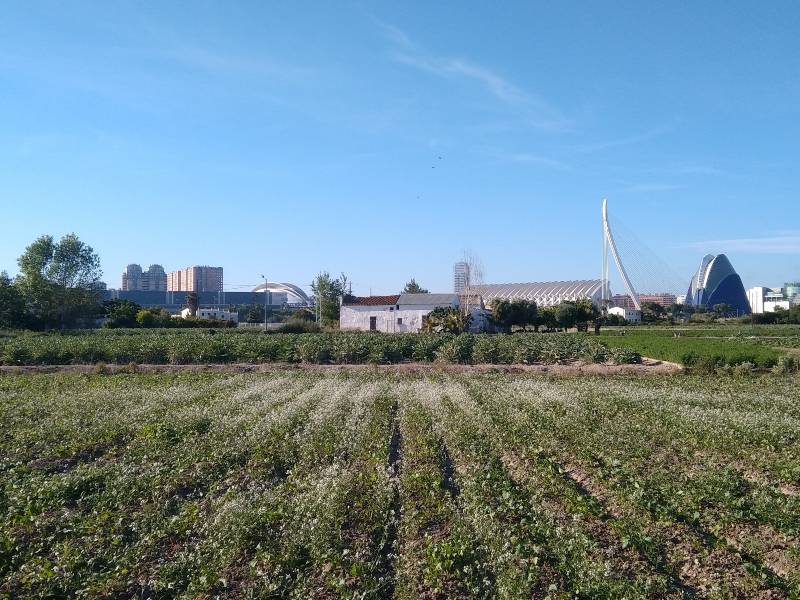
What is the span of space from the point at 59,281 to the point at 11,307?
8474mm

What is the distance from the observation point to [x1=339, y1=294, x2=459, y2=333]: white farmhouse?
68938 mm

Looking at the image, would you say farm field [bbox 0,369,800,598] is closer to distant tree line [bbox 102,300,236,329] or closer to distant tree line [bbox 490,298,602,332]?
distant tree line [bbox 490,298,602,332]

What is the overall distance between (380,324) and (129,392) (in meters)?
46.9

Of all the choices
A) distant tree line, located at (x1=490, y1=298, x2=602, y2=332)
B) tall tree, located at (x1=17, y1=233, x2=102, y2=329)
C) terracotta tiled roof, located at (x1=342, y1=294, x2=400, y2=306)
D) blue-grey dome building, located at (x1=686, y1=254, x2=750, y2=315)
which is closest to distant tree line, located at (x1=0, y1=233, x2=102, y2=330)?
tall tree, located at (x1=17, y1=233, x2=102, y2=329)

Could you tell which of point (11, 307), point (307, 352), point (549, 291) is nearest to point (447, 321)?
point (307, 352)

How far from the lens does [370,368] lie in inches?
1387

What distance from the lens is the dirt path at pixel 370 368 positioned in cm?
3359

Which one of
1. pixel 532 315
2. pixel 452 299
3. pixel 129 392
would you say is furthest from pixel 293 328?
pixel 129 392

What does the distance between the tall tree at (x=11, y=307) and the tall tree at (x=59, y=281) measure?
82 centimetres

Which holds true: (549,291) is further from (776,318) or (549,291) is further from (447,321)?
(447,321)

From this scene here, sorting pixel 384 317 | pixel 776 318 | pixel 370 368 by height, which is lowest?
pixel 370 368

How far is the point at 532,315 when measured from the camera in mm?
78000

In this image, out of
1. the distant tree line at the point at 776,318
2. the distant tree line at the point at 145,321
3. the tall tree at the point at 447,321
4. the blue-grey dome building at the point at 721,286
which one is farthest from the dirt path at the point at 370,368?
the blue-grey dome building at the point at 721,286

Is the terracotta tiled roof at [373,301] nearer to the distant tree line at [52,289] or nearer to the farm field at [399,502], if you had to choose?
the distant tree line at [52,289]
